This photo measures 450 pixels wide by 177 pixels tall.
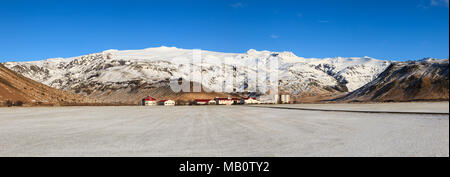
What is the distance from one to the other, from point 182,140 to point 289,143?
438cm

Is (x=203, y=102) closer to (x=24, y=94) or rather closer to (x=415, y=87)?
(x=24, y=94)

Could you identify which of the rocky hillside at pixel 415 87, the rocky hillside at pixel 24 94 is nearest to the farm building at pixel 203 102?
the rocky hillside at pixel 24 94

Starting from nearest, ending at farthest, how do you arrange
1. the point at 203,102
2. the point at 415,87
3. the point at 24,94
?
the point at 24,94, the point at 203,102, the point at 415,87

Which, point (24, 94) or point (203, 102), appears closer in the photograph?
point (24, 94)

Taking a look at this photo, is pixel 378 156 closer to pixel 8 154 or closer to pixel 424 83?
pixel 8 154

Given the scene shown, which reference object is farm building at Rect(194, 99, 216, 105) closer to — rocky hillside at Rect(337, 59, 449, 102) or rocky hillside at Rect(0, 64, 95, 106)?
rocky hillside at Rect(0, 64, 95, 106)

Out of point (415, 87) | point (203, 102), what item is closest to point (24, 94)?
point (203, 102)

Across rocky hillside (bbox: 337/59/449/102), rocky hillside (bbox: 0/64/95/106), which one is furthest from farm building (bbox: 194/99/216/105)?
rocky hillside (bbox: 337/59/449/102)

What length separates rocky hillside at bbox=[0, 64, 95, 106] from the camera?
283 feet

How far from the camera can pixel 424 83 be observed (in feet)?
559

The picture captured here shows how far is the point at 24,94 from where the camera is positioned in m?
94.9

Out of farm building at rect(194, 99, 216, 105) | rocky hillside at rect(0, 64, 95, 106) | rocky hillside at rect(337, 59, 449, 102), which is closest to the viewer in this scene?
rocky hillside at rect(0, 64, 95, 106)
